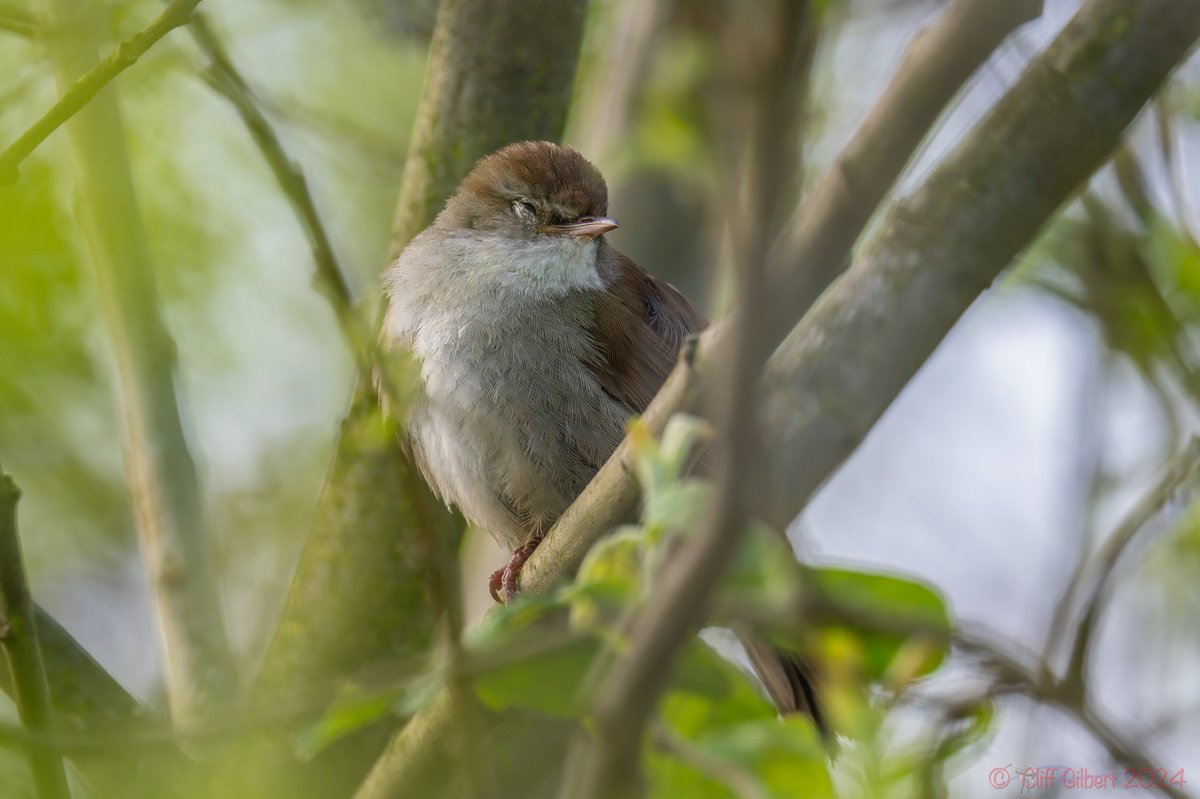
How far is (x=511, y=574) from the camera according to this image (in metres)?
4.48

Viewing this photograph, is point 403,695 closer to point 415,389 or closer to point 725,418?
point 725,418

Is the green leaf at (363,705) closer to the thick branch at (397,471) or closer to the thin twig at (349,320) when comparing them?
the thin twig at (349,320)

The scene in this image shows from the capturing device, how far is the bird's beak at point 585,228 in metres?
5.03

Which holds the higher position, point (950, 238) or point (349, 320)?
point (349, 320)

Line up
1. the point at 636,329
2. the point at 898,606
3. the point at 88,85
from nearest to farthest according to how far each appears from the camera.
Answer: the point at 898,606 → the point at 88,85 → the point at 636,329

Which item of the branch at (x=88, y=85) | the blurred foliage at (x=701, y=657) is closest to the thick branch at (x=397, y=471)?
the branch at (x=88, y=85)

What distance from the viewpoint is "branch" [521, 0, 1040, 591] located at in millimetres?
1773

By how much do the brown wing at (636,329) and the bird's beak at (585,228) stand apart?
144mm

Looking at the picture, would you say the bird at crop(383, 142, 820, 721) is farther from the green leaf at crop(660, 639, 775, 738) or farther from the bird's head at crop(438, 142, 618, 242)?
the green leaf at crop(660, 639, 775, 738)

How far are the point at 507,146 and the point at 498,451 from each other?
4.55 ft

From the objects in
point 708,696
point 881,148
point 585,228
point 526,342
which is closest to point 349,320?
point 708,696

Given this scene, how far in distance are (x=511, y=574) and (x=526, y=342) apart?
0.87 meters

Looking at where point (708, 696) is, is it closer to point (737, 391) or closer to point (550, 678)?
point (550, 678)

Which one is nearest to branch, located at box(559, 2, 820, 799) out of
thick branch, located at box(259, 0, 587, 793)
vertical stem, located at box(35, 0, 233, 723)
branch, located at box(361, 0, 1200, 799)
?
branch, located at box(361, 0, 1200, 799)
